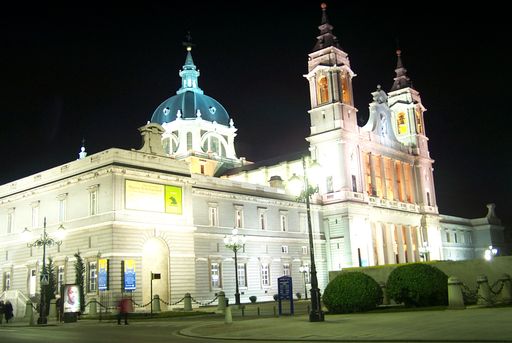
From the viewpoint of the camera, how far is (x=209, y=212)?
54156 millimetres

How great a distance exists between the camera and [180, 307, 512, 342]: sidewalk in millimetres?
16234

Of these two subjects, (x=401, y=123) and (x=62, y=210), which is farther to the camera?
(x=401, y=123)

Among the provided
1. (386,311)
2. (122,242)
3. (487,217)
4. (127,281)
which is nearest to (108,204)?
(122,242)

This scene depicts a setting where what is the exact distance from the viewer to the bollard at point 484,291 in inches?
1046

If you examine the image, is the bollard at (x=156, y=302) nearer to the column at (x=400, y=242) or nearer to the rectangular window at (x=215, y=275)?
the rectangular window at (x=215, y=275)

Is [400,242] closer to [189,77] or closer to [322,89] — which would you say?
[322,89]

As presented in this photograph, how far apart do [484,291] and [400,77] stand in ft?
227

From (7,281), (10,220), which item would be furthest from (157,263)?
(10,220)

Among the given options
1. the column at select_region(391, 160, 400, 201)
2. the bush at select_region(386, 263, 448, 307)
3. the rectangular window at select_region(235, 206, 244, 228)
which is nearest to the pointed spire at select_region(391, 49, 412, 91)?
the column at select_region(391, 160, 400, 201)

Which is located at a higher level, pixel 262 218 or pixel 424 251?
pixel 262 218

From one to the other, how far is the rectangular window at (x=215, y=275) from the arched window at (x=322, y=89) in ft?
97.7

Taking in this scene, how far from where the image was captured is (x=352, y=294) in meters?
27.8

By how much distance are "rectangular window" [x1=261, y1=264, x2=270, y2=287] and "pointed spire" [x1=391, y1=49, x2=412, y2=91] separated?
44453 mm

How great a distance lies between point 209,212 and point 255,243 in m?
6.94
